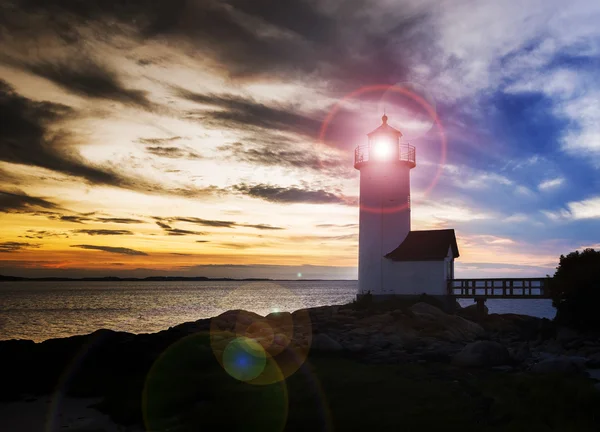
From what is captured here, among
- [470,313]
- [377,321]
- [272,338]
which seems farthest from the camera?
[470,313]

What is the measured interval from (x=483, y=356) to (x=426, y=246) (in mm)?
16932

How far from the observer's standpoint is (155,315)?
61.6 metres

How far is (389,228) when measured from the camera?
33.9 m

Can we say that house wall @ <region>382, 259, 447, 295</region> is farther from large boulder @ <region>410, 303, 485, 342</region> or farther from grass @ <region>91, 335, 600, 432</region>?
grass @ <region>91, 335, 600, 432</region>

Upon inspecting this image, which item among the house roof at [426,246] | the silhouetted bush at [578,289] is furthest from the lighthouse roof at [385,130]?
the silhouetted bush at [578,289]

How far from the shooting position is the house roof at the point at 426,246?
3212cm

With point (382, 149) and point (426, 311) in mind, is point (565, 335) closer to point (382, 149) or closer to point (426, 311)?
point (426, 311)

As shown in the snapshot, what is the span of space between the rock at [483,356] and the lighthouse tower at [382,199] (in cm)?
1709

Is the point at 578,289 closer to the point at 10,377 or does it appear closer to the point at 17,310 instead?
the point at 10,377

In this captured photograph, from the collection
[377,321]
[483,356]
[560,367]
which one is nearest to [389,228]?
[377,321]

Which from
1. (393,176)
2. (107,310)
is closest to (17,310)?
(107,310)

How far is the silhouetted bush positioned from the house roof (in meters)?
7.11

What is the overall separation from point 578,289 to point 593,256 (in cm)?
210

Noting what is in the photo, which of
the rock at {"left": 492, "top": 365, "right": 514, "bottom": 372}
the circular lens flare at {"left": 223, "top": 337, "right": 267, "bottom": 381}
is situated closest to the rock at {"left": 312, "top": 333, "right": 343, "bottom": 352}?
the circular lens flare at {"left": 223, "top": 337, "right": 267, "bottom": 381}
